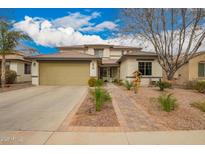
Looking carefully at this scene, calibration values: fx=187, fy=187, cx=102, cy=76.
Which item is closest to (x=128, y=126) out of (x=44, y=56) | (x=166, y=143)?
(x=166, y=143)

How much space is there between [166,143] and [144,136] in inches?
21.8

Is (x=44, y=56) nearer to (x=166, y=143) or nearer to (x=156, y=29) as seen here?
(x=156, y=29)

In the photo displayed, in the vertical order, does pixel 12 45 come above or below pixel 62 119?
above

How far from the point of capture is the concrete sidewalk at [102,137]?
4250mm

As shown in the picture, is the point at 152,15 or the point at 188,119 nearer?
the point at 188,119

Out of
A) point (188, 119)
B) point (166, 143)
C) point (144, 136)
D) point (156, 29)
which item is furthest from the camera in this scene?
point (156, 29)

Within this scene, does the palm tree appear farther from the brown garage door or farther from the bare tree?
the bare tree

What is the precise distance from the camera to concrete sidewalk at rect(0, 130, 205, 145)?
425 cm

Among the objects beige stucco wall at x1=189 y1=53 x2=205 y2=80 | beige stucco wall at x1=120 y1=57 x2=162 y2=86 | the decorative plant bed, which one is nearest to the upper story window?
beige stucco wall at x1=120 y1=57 x2=162 y2=86

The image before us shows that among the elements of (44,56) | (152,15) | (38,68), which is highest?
(152,15)

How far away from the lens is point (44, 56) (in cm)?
1998

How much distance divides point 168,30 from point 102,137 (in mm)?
16022

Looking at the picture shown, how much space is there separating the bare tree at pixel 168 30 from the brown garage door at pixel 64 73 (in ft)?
19.8

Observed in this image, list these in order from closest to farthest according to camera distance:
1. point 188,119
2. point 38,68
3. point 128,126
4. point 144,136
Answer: point 144,136 < point 128,126 < point 188,119 < point 38,68
